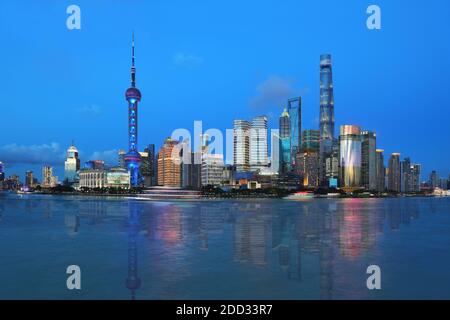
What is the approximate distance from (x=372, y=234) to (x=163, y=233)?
20.7 meters

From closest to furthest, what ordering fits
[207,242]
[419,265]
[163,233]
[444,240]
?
[419,265] < [207,242] < [444,240] < [163,233]

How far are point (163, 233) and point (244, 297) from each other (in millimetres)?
24193

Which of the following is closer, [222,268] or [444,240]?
[222,268]

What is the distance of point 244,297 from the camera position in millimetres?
17297

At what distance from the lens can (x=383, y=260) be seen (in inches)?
1025

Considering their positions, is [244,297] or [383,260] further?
[383,260]
